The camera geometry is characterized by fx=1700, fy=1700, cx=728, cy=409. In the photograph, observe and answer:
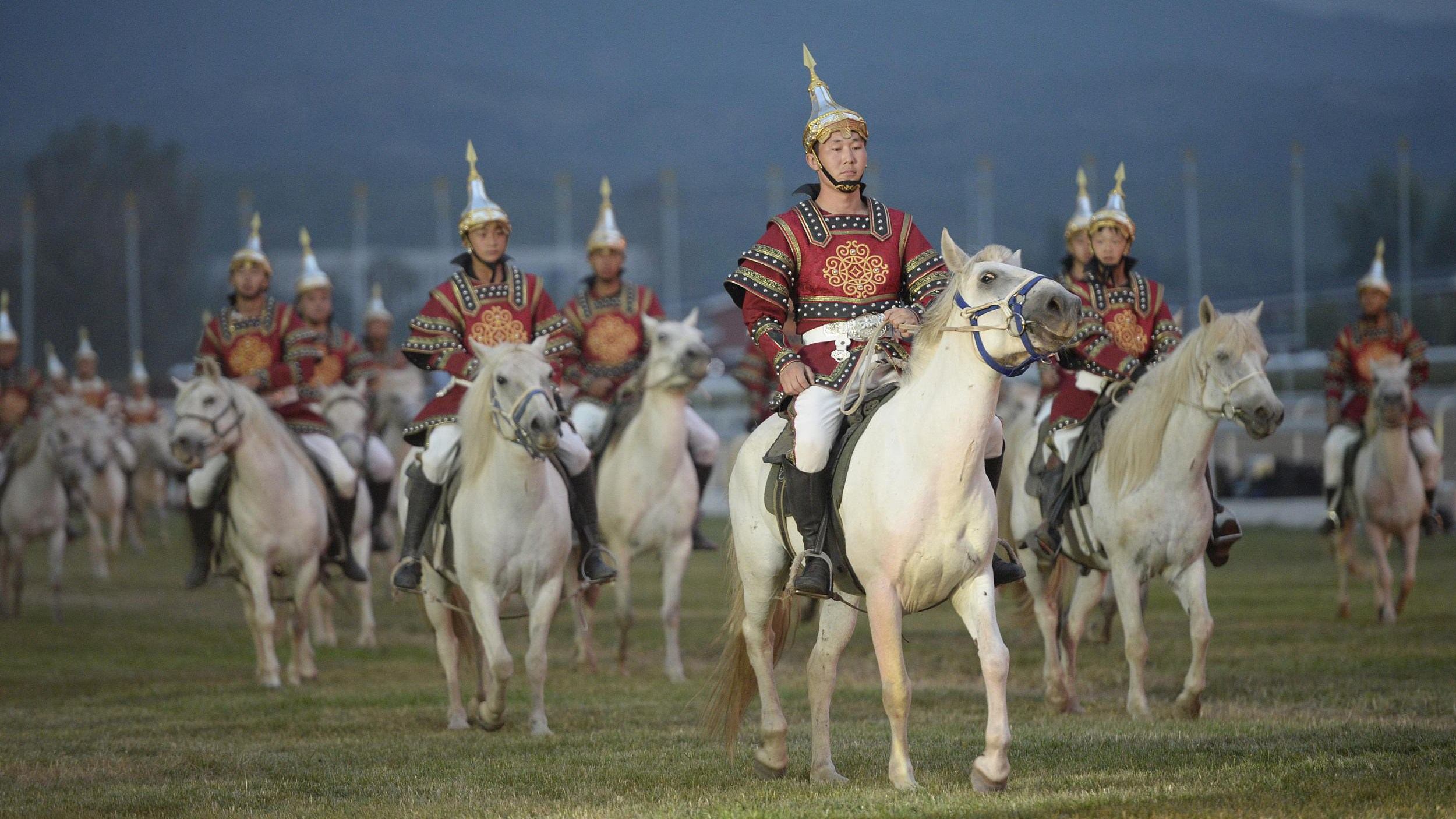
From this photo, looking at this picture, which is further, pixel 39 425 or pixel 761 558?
pixel 39 425

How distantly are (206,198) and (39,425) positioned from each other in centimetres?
8322

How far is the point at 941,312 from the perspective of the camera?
247 inches

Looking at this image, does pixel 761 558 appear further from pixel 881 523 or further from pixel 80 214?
pixel 80 214

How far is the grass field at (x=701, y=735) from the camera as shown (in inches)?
247

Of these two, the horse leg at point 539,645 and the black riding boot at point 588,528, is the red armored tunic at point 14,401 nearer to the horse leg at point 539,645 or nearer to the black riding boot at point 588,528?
the black riding boot at point 588,528

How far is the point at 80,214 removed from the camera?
76.2 meters

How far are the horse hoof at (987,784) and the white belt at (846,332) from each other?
5.77 ft

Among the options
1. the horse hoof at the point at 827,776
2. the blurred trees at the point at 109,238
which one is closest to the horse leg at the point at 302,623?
the horse hoof at the point at 827,776

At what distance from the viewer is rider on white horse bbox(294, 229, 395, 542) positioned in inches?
609

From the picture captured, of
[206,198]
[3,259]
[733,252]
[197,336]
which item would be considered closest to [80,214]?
[3,259]

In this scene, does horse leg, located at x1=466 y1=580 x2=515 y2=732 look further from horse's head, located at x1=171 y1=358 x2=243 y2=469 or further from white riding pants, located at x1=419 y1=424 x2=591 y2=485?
horse's head, located at x1=171 y1=358 x2=243 y2=469

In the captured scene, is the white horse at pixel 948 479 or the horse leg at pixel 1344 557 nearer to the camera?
the white horse at pixel 948 479

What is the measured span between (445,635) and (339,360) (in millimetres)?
6402

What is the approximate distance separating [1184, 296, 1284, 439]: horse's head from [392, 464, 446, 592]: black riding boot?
423 centimetres
